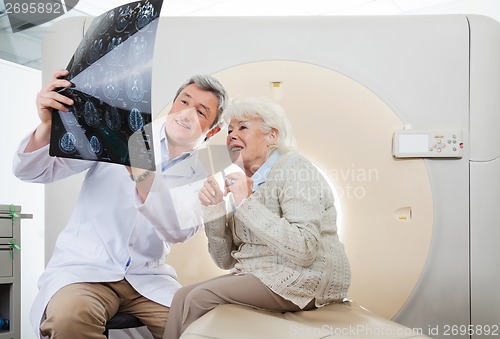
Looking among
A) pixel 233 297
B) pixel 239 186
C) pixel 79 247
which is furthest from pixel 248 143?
pixel 79 247

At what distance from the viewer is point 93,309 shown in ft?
3.84

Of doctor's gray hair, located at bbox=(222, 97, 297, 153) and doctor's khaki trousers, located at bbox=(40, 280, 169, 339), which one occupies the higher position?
doctor's gray hair, located at bbox=(222, 97, 297, 153)

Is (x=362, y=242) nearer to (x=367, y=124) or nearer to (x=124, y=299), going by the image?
(x=367, y=124)

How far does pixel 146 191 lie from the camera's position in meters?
1.12

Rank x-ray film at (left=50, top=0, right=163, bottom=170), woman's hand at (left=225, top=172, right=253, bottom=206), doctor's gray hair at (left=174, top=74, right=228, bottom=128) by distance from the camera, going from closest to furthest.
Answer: x-ray film at (left=50, top=0, right=163, bottom=170) < woman's hand at (left=225, top=172, right=253, bottom=206) < doctor's gray hair at (left=174, top=74, right=228, bottom=128)

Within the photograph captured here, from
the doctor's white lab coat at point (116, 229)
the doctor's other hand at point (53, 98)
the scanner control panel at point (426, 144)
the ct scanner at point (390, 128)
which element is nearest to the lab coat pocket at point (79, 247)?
the doctor's white lab coat at point (116, 229)

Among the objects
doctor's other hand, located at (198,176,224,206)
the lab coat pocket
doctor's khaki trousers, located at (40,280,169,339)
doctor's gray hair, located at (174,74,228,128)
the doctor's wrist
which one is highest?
doctor's gray hair, located at (174,74,228,128)

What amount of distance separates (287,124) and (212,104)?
0.60ft

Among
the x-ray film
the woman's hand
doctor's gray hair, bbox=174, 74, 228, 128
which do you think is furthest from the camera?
doctor's gray hair, bbox=174, 74, 228, 128

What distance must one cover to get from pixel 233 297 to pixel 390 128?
590 mm

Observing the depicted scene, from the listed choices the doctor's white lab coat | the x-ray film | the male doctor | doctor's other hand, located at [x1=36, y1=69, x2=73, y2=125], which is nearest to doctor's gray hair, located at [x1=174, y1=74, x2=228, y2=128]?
the male doctor

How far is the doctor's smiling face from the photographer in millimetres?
1268

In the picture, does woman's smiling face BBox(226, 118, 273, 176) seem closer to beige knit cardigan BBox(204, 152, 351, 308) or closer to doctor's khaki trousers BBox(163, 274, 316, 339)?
beige knit cardigan BBox(204, 152, 351, 308)

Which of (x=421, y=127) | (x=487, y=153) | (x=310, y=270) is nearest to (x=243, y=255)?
(x=310, y=270)
